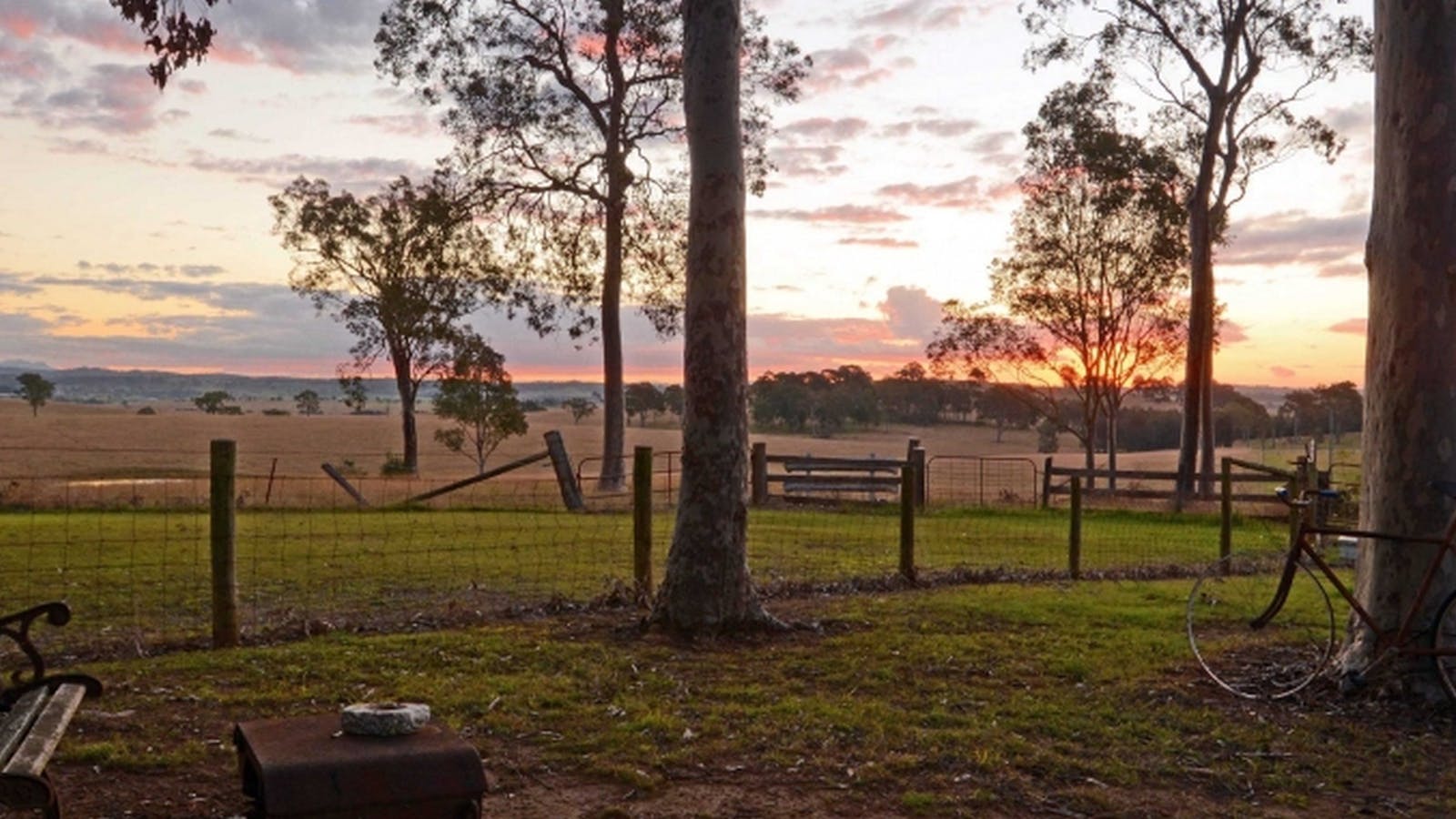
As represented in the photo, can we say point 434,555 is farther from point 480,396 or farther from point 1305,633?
point 480,396

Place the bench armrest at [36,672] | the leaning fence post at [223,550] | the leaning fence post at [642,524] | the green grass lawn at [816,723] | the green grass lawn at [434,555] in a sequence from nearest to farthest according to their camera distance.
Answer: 1. the bench armrest at [36,672]
2. the green grass lawn at [816,723]
3. the leaning fence post at [223,550]
4. the leaning fence post at [642,524]
5. the green grass lawn at [434,555]

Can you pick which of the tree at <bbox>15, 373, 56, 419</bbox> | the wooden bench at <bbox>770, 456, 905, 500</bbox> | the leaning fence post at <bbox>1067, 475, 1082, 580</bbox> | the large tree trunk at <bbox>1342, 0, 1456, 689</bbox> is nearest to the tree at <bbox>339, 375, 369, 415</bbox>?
the wooden bench at <bbox>770, 456, 905, 500</bbox>

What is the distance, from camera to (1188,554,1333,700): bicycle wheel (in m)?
8.24

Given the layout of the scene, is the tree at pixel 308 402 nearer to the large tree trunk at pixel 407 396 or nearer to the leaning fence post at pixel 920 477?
the large tree trunk at pixel 407 396

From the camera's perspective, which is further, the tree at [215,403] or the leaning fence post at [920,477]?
the tree at [215,403]

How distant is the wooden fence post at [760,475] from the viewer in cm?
2648

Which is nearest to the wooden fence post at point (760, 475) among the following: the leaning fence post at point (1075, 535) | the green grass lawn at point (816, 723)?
the leaning fence post at point (1075, 535)

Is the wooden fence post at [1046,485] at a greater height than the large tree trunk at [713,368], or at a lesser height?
lesser

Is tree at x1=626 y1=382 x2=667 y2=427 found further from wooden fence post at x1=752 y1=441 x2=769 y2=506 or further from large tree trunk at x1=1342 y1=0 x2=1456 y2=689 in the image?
large tree trunk at x1=1342 y1=0 x2=1456 y2=689

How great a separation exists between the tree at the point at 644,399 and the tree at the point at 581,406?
4.54 meters

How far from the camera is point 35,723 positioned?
466 centimetres

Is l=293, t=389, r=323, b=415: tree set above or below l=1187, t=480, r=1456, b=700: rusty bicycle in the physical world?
above

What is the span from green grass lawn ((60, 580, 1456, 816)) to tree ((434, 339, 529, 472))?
123ft

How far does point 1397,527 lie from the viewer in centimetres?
771
